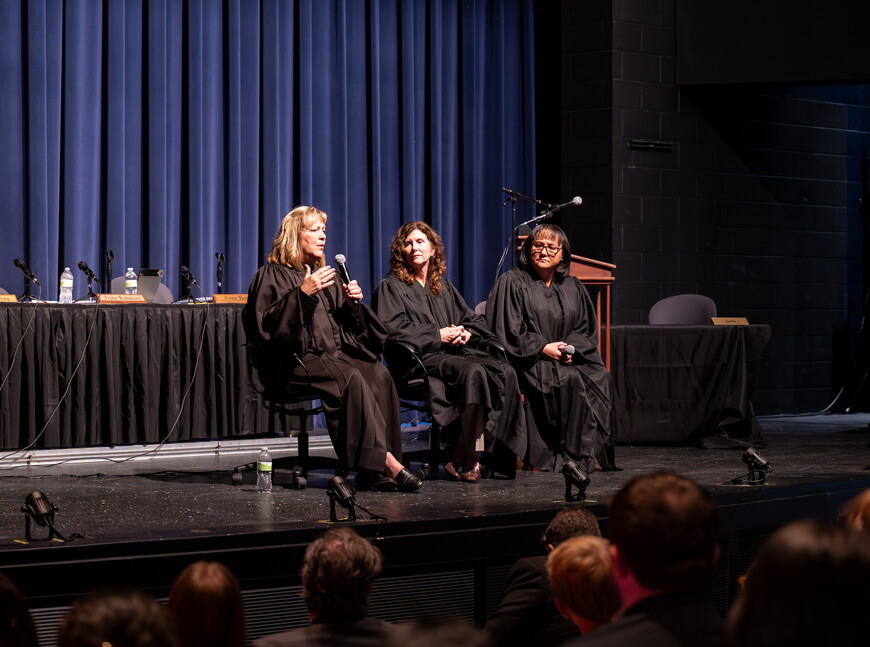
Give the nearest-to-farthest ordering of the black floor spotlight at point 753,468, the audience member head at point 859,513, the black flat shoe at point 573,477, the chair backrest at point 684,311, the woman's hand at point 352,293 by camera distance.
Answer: the audience member head at point 859,513 < the black flat shoe at point 573,477 < the black floor spotlight at point 753,468 < the woman's hand at point 352,293 < the chair backrest at point 684,311

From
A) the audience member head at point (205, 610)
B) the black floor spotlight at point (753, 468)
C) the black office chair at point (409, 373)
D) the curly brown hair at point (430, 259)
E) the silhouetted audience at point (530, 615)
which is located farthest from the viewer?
the curly brown hair at point (430, 259)

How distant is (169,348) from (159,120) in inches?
84.2

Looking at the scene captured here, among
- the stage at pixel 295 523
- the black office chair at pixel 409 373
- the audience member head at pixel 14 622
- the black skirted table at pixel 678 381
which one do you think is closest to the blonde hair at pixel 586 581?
the audience member head at pixel 14 622

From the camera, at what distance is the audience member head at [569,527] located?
297cm

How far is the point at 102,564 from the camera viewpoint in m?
3.51

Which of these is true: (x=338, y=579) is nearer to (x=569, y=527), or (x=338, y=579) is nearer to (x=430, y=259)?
(x=569, y=527)

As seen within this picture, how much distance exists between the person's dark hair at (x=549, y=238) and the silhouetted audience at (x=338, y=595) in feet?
12.2

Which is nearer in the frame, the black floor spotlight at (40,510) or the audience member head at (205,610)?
the audience member head at (205,610)

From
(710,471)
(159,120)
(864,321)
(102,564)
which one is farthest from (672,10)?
(102,564)

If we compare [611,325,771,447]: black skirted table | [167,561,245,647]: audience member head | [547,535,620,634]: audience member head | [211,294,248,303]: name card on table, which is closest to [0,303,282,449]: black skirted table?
[211,294,248,303]: name card on table

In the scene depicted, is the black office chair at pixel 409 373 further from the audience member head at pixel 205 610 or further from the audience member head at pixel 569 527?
the audience member head at pixel 205 610

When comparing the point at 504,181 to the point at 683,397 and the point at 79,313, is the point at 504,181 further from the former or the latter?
the point at 79,313

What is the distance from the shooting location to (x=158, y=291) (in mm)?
7055

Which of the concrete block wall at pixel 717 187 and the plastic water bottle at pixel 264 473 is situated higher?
the concrete block wall at pixel 717 187
